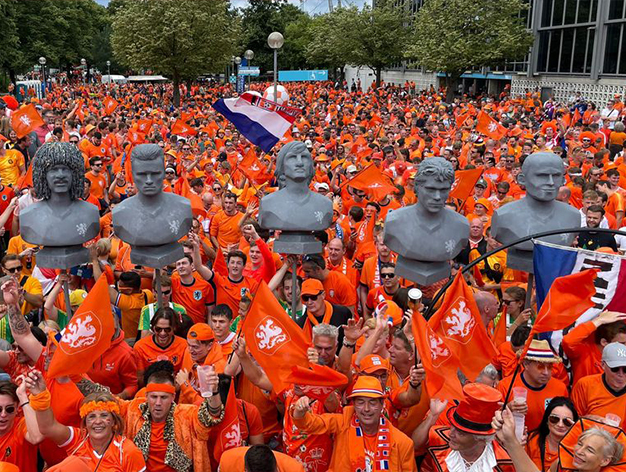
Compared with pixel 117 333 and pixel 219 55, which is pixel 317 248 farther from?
pixel 219 55

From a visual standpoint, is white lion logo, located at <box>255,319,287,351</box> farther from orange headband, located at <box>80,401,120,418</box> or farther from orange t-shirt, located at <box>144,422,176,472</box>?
orange headband, located at <box>80,401,120,418</box>

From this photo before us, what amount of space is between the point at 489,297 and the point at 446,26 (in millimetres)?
32429

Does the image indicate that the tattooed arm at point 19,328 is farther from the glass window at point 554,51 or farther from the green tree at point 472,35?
the glass window at point 554,51

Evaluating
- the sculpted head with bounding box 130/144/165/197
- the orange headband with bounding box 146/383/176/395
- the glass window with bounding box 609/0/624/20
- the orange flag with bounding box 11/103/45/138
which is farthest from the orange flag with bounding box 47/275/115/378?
the glass window with bounding box 609/0/624/20

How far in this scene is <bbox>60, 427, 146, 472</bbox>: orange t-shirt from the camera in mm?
3998

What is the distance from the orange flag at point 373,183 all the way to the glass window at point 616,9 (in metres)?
25.9

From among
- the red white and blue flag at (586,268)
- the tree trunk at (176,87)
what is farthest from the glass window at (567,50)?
the red white and blue flag at (586,268)

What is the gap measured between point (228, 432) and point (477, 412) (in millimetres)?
1663

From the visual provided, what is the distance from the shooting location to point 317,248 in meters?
5.55

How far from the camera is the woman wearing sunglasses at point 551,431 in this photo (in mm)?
4164

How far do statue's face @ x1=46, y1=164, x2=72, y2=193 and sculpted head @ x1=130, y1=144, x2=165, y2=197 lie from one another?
1.66ft

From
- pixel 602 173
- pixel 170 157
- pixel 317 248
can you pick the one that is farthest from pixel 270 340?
pixel 170 157

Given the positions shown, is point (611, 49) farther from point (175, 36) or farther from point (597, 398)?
point (597, 398)

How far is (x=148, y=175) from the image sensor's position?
5176mm
